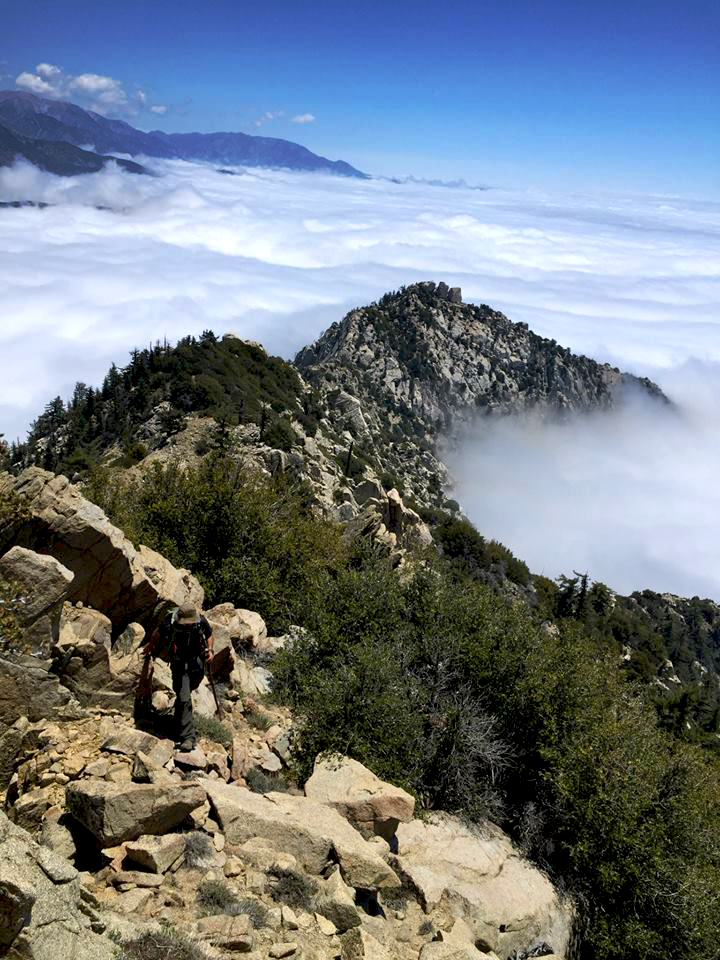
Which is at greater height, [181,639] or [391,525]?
[181,639]

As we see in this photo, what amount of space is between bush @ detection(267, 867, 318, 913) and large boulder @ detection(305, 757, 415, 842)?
2.17 meters

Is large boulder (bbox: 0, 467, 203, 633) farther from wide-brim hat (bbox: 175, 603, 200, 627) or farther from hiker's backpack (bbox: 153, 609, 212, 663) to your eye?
wide-brim hat (bbox: 175, 603, 200, 627)

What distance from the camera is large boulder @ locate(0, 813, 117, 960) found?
452cm

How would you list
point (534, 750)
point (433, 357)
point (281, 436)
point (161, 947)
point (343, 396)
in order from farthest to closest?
point (433, 357), point (343, 396), point (281, 436), point (534, 750), point (161, 947)

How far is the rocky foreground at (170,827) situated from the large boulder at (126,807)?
0.07ft

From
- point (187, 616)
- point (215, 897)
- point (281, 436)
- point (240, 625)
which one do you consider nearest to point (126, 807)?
point (215, 897)

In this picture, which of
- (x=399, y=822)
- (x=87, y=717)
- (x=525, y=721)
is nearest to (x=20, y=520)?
(x=87, y=717)

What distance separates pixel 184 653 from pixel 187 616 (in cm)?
59

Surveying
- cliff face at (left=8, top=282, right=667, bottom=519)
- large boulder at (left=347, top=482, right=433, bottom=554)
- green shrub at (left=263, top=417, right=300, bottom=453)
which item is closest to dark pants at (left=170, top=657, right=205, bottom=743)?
large boulder at (left=347, top=482, right=433, bottom=554)

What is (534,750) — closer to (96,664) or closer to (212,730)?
(212,730)

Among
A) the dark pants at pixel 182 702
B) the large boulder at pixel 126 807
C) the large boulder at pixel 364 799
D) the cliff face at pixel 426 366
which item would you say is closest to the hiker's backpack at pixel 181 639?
the dark pants at pixel 182 702

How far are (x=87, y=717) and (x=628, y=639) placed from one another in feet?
248

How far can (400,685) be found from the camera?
553 inches

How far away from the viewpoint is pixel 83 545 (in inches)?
438
